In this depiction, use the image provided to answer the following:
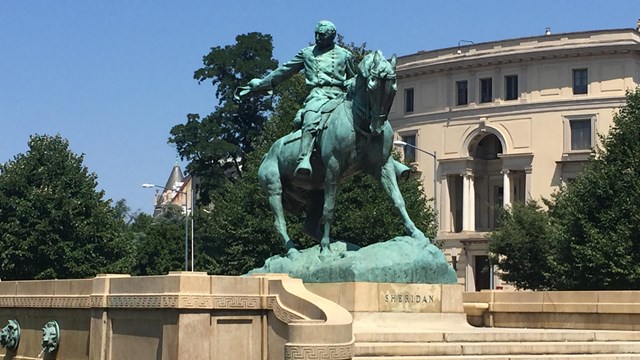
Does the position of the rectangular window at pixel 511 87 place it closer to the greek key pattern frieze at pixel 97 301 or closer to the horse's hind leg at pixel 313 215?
the horse's hind leg at pixel 313 215

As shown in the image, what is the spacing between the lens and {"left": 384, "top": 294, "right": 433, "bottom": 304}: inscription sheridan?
17.8 m

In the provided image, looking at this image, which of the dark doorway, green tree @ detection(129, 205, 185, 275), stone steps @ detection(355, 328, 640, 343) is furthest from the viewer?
green tree @ detection(129, 205, 185, 275)

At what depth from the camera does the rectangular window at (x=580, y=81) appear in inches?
2736

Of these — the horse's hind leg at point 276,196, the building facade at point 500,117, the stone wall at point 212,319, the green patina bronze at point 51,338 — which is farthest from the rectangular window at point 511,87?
the stone wall at point 212,319

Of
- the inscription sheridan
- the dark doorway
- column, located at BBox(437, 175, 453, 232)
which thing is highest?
column, located at BBox(437, 175, 453, 232)

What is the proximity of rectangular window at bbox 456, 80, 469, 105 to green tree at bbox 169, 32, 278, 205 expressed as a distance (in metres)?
13.8

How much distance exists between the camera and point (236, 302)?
51.2ft

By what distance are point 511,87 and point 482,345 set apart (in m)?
57.1

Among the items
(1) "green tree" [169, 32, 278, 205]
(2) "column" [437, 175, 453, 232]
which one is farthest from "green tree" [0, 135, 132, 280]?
(2) "column" [437, 175, 453, 232]

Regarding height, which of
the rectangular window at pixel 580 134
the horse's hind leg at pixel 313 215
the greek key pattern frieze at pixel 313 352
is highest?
the rectangular window at pixel 580 134

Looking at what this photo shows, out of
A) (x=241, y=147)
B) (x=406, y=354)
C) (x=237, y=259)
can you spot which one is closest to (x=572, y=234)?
(x=237, y=259)

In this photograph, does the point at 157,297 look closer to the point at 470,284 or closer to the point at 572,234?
the point at 572,234

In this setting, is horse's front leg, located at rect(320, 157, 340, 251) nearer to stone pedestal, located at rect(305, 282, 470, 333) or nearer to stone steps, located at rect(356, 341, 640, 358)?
stone pedestal, located at rect(305, 282, 470, 333)

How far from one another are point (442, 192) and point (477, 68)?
28.6 feet
